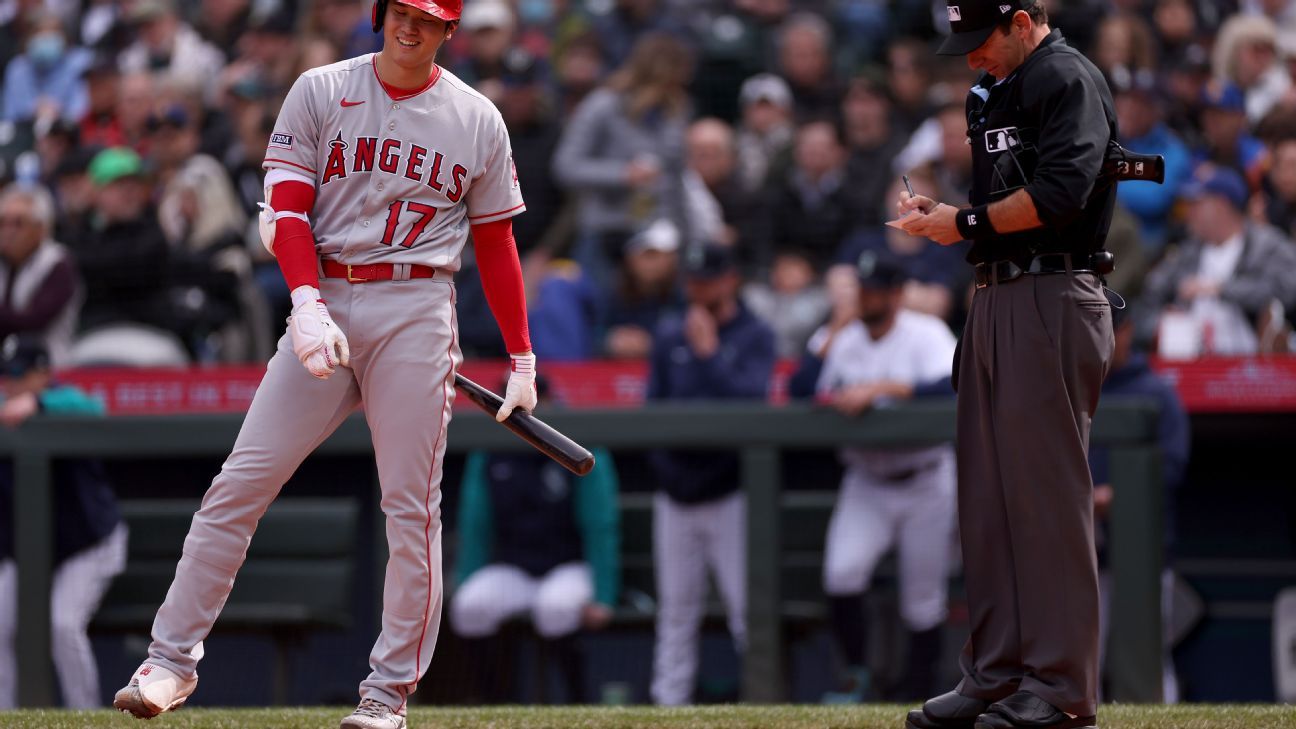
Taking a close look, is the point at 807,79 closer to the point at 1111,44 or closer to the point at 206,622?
the point at 1111,44

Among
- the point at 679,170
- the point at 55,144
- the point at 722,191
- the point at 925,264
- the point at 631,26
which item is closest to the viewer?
the point at 925,264

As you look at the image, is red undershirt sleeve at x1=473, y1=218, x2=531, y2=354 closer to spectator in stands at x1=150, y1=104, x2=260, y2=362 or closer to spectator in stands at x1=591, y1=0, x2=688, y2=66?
spectator in stands at x1=150, y1=104, x2=260, y2=362

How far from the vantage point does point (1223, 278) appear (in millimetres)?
7086

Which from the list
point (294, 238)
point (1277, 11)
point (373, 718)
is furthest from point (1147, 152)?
point (373, 718)

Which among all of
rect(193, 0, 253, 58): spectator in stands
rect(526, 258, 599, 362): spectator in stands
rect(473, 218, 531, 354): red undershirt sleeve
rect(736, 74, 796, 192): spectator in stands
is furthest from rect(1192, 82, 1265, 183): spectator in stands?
rect(193, 0, 253, 58): spectator in stands

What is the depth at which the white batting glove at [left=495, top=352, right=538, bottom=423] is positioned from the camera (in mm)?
3920

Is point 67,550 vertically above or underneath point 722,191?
underneath

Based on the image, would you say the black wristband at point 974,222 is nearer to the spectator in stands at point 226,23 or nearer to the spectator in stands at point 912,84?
the spectator in stands at point 912,84

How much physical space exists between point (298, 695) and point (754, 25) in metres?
4.75

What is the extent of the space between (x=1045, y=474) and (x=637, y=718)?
1331mm

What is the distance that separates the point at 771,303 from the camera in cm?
796

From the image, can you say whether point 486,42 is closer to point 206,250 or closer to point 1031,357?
point 206,250

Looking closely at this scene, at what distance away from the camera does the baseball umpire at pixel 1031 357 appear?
11.6 feet

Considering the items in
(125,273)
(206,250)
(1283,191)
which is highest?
(1283,191)
